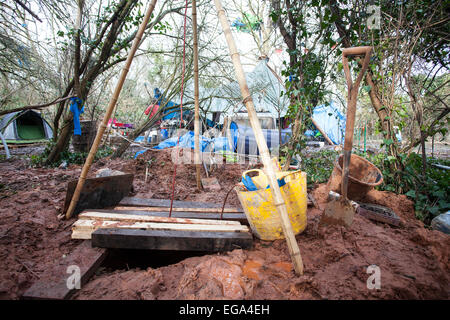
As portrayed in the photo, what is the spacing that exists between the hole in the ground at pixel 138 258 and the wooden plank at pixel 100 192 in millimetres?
828

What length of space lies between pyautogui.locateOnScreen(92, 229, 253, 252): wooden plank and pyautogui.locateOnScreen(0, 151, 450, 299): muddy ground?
9 centimetres

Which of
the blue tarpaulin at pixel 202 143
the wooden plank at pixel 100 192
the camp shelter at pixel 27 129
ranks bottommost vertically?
the wooden plank at pixel 100 192

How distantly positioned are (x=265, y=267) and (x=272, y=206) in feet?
1.62

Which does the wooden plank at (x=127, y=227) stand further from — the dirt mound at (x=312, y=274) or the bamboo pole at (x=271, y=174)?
the bamboo pole at (x=271, y=174)

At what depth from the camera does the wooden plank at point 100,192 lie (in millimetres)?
2432

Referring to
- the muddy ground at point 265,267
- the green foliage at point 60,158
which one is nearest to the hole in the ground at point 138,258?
the muddy ground at point 265,267

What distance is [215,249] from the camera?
180 centimetres

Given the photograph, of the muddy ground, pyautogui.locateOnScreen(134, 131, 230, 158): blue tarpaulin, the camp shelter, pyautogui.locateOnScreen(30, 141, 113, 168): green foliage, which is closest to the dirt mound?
the muddy ground

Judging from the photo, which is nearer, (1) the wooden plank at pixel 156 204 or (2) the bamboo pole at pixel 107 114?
(2) the bamboo pole at pixel 107 114

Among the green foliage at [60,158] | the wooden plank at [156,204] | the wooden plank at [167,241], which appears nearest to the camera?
the wooden plank at [167,241]

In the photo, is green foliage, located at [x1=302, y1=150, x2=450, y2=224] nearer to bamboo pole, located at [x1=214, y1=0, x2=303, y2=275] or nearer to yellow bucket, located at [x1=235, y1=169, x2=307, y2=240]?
yellow bucket, located at [x1=235, y1=169, x2=307, y2=240]

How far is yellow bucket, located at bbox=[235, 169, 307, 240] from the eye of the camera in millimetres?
1892

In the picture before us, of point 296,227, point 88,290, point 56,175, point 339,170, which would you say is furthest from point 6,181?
point 339,170
